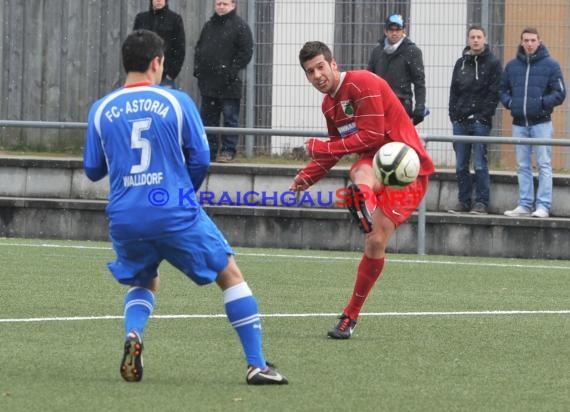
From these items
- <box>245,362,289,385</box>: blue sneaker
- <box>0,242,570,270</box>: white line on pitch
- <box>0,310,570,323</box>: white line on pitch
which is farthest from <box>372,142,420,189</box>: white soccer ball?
<box>0,242,570,270</box>: white line on pitch

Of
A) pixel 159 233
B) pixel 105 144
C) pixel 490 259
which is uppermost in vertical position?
pixel 105 144

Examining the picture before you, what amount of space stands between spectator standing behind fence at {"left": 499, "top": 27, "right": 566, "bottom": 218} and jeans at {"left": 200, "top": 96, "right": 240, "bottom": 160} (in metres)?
3.02

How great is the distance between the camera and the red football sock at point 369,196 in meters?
8.79

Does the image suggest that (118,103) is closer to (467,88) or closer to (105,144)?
(105,144)

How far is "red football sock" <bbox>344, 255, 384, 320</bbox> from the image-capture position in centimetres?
884

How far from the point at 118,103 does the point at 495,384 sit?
7.36 ft

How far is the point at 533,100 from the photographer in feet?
48.9

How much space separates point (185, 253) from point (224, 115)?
31.3 ft

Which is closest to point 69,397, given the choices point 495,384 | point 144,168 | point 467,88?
point 144,168

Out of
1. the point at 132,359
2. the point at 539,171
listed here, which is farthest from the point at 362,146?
the point at 539,171

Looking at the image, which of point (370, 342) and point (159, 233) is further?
point (370, 342)

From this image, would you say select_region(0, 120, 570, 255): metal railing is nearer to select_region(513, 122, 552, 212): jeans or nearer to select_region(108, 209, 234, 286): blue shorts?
select_region(513, 122, 552, 212): jeans

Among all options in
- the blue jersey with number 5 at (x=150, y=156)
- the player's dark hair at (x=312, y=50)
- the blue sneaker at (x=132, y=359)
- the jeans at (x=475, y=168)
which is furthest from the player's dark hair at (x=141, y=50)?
the jeans at (x=475, y=168)

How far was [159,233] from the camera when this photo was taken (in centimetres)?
669
